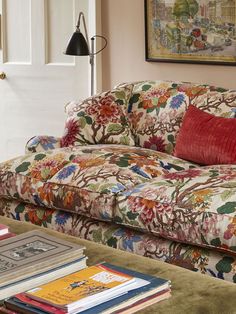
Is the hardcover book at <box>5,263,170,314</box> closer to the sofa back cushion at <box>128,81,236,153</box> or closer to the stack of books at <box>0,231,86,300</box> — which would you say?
the stack of books at <box>0,231,86,300</box>

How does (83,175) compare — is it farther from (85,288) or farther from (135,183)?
(85,288)

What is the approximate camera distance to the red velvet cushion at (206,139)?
328 centimetres

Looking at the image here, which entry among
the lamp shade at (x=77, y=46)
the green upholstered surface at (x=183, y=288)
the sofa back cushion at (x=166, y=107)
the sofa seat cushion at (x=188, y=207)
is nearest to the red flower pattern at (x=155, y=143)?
the sofa back cushion at (x=166, y=107)

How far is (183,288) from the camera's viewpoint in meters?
1.92

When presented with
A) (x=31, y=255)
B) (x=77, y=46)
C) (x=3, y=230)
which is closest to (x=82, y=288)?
(x=31, y=255)

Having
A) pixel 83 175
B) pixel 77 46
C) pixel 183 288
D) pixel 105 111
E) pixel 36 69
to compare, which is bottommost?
pixel 183 288

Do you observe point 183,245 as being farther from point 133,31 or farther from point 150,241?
point 133,31

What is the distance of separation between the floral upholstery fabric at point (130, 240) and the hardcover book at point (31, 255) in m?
0.75

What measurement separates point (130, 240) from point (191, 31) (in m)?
1.65

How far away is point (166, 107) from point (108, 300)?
207 centimetres

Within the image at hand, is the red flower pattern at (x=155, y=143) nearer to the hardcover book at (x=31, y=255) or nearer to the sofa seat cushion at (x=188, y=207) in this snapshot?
the sofa seat cushion at (x=188, y=207)

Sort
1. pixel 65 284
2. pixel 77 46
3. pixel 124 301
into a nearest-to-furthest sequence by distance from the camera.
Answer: pixel 124 301, pixel 65 284, pixel 77 46

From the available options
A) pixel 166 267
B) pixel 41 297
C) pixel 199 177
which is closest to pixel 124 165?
pixel 199 177

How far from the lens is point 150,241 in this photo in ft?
9.44
